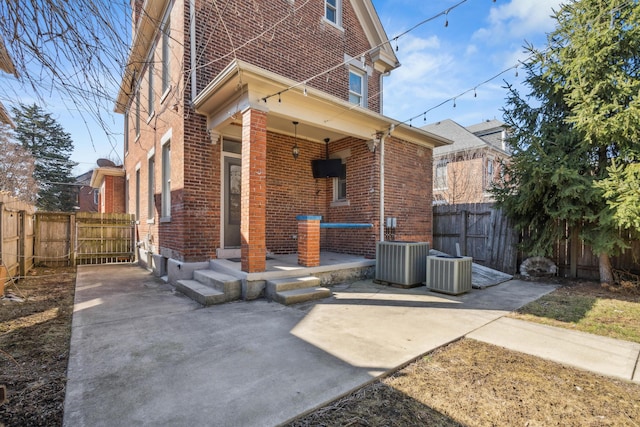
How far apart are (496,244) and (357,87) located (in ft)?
20.6

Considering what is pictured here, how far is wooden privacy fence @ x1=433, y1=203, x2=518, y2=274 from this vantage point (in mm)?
8055

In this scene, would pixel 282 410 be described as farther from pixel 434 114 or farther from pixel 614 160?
pixel 614 160

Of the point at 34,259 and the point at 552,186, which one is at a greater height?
the point at 552,186

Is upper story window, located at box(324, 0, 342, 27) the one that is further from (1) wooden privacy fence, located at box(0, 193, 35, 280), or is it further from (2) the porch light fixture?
(1) wooden privacy fence, located at box(0, 193, 35, 280)

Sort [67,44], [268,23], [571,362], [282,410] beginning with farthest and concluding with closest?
[268,23] → [571,362] → [282,410] → [67,44]

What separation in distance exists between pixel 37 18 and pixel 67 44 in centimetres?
16

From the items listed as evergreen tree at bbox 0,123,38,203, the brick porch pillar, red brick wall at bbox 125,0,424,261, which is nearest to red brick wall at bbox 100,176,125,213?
evergreen tree at bbox 0,123,38,203

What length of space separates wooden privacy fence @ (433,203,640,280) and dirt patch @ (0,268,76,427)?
8689mm

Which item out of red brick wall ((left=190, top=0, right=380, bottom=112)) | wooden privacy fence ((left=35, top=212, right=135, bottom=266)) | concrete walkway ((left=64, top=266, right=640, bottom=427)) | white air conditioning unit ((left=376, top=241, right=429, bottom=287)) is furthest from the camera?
wooden privacy fence ((left=35, top=212, right=135, bottom=266))

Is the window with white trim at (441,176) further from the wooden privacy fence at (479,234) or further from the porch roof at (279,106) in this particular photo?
the porch roof at (279,106)

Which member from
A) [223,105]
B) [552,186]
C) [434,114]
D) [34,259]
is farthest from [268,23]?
[34,259]

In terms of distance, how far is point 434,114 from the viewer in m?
6.03

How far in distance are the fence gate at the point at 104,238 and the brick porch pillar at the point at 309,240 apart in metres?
7.90

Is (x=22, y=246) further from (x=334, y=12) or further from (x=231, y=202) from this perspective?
(x=334, y=12)
